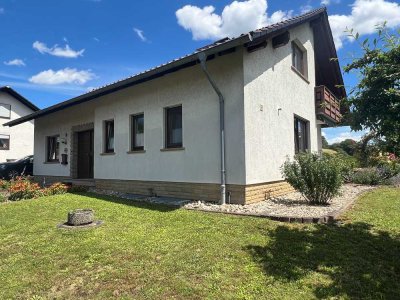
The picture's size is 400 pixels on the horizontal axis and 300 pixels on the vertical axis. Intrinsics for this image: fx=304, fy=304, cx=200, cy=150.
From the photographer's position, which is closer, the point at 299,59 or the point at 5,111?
the point at 299,59

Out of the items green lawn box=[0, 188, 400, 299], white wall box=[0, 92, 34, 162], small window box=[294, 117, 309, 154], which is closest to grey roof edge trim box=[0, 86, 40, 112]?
white wall box=[0, 92, 34, 162]

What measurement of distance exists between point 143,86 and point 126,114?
1.33 meters

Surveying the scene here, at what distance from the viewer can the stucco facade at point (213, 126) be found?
780 cm

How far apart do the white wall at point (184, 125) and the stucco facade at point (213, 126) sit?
26 mm

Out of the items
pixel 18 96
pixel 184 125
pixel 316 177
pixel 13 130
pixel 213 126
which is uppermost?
pixel 18 96

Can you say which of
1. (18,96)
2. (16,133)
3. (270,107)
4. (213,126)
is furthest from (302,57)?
(18,96)

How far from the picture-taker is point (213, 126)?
8.18 meters

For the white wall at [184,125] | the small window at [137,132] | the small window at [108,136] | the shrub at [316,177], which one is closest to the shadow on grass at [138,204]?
the white wall at [184,125]

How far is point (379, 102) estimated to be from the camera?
142 inches

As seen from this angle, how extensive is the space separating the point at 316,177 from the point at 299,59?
6.95m

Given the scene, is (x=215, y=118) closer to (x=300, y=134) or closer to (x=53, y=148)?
(x=300, y=134)

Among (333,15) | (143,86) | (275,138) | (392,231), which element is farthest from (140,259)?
(333,15)

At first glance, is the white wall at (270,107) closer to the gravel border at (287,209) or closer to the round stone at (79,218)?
the gravel border at (287,209)

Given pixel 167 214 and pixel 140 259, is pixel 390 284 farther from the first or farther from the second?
pixel 167 214
